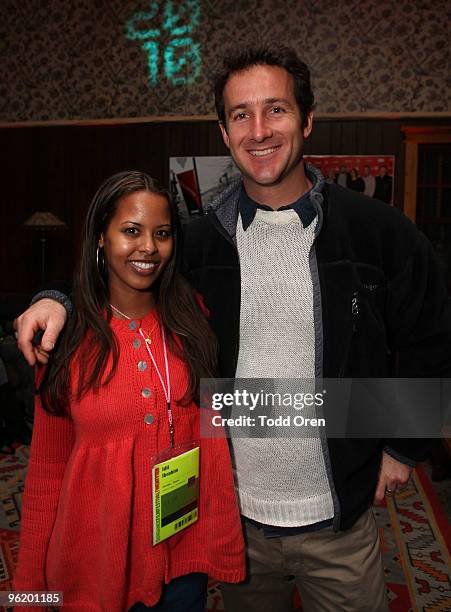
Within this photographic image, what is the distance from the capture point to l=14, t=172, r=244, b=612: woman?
1.18 meters

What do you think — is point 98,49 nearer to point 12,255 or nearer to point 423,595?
point 12,255

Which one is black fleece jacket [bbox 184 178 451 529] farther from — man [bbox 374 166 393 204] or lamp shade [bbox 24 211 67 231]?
lamp shade [bbox 24 211 67 231]

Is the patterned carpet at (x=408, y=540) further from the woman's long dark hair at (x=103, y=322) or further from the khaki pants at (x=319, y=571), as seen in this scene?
the woman's long dark hair at (x=103, y=322)

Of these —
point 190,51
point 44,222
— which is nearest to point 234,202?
point 44,222

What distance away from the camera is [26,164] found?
22.9 feet

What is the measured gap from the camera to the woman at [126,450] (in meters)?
1.18

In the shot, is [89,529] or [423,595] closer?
[89,529]

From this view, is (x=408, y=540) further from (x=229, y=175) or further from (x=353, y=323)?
(x=229, y=175)

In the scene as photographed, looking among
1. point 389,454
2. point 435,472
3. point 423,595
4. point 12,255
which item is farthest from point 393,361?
point 12,255

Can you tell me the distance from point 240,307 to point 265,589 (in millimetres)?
730

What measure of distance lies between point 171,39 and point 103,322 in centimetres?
608

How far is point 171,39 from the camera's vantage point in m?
6.45

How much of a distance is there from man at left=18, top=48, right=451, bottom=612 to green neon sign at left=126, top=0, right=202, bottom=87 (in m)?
5.49

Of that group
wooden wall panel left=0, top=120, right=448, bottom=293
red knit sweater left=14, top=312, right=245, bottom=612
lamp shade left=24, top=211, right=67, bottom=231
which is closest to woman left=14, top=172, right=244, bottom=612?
red knit sweater left=14, top=312, right=245, bottom=612
